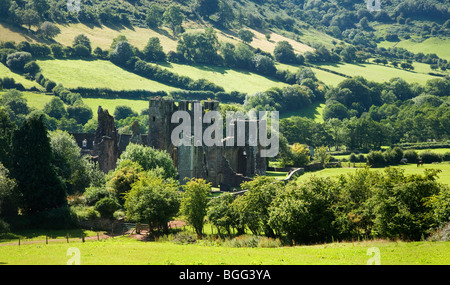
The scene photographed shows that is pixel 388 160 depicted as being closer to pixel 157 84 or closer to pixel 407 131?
pixel 407 131

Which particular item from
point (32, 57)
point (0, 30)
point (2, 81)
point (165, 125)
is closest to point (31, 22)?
point (0, 30)

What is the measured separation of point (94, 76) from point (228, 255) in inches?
4270

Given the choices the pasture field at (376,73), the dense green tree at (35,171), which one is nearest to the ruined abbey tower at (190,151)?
the dense green tree at (35,171)

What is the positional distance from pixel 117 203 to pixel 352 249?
84.2ft

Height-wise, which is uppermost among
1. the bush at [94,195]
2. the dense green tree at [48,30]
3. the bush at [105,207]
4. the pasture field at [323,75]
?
the dense green tree at [48,30]

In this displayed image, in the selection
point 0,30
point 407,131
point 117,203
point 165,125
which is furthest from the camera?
point 0,30

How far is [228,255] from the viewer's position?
32.8 meters

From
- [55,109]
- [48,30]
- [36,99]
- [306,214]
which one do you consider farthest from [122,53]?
[306,214]

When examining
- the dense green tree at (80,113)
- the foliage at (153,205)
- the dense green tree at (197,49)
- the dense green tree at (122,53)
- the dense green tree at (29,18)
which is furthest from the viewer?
the dense green tree at (197,49)

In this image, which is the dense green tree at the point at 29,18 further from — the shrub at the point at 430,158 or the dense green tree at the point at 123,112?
the shrub at the point at 430,158

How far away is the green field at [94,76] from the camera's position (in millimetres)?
127812

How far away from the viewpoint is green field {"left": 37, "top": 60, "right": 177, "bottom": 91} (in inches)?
5032

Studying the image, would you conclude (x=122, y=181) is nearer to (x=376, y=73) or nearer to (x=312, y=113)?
(x=312, y=113)

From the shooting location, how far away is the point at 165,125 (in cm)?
7181
